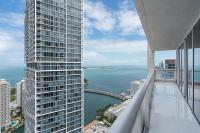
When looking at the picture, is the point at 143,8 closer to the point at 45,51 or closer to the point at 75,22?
the point at 45,51

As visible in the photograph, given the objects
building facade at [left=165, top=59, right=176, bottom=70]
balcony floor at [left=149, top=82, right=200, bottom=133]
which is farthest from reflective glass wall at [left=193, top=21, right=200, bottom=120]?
building facade at [left=165, top=59, right=176, bottom=70]

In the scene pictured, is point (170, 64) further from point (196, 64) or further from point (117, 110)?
point (196, 64)

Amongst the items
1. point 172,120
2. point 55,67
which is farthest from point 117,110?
point 55,67

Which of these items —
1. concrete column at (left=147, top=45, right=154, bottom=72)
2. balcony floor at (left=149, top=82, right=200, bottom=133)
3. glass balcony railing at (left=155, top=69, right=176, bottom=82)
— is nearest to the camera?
balcony floor at (left=149, top=82, right=200, bottom=133)

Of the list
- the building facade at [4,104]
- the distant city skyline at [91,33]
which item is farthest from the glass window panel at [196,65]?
the distant city skyline at [91,33]

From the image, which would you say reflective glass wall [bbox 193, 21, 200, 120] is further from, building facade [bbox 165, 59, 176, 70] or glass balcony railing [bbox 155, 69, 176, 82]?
building facade [bbox 165, 59, 176, 70]

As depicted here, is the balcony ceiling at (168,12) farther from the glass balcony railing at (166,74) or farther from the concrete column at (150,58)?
the glass balcony railing at (166,74)

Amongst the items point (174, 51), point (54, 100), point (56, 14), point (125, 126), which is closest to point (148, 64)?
point (174, 51)

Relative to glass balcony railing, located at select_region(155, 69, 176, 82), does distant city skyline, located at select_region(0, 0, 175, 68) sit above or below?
above
